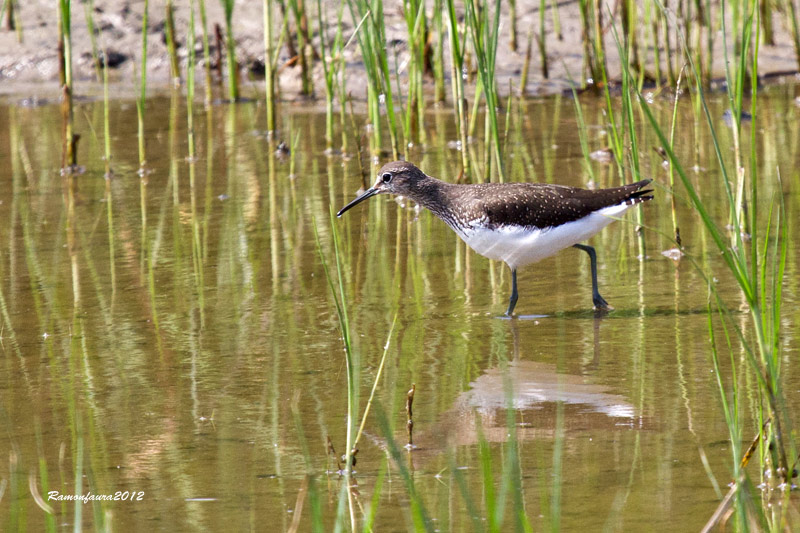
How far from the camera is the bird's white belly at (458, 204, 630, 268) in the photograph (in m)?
5.54

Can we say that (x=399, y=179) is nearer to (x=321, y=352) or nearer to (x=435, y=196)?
(x=435, y=196)

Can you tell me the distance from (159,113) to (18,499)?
7772 millimetres

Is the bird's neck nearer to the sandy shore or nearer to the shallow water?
the shallow water

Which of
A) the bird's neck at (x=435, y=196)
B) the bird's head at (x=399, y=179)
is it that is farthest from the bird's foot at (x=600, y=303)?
the bird's head at (x=399, y=179)

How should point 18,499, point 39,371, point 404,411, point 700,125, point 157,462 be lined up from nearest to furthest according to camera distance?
point 18,499 < point 157,462 < point 404,411 < point 39,371 < point 700,125

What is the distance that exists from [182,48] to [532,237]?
24.8 ft

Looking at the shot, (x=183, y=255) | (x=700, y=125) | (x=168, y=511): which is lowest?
(x=168, y=511)

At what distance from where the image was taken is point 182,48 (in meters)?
12.1

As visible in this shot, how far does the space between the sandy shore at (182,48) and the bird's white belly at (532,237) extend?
19.2 ft

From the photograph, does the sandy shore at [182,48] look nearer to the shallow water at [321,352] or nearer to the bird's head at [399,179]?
the shallow water at [321,352]

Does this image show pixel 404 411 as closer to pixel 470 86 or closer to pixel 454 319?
pixel 454 319

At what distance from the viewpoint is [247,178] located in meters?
8.39

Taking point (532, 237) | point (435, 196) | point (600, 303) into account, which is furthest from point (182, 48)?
point (600, 303)

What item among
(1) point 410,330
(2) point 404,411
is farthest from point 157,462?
(1) point 410,330
